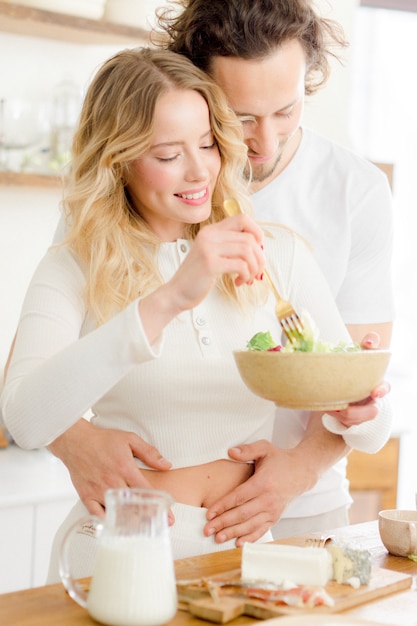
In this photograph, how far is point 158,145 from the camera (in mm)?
1870

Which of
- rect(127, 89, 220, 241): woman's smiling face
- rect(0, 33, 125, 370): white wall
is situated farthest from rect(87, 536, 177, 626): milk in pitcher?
rect(0, 33, 125, 370): white wall

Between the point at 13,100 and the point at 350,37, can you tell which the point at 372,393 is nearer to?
the point at 13,100

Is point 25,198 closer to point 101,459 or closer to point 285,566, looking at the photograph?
point 101,459

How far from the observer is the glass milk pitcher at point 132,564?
1269 mm

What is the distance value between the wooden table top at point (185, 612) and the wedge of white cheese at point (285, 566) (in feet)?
0.26

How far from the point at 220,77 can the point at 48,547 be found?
1601 millimetres

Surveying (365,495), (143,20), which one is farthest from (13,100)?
(365,495)

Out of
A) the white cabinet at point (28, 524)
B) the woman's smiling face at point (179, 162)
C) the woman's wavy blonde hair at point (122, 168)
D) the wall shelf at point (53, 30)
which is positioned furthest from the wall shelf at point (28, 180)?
the woman's smiling face at point (179, 162)

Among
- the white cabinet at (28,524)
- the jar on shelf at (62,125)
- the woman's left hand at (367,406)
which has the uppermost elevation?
→ the jar on shelf at (62,125)

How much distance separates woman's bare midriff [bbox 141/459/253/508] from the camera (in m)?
1.82

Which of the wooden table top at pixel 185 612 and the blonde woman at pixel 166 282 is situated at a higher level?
the blonde woman at pixel 166 282

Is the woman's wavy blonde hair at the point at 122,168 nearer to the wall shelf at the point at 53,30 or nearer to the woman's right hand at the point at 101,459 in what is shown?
the woman's right hand at the point at 101,459

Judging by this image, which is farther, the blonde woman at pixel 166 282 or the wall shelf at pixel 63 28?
the wall shelf at pixel 63 28

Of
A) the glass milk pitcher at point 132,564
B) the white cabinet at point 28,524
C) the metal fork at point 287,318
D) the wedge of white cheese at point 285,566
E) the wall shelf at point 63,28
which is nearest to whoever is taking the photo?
the glass milk pitcher at point 132,564
